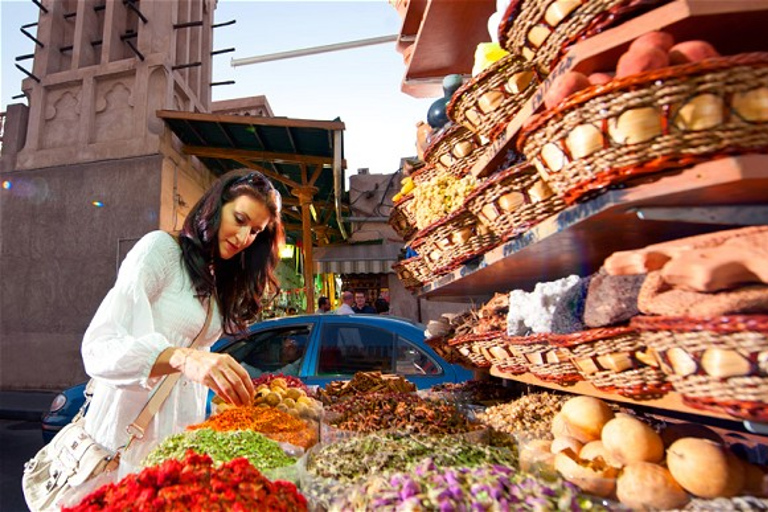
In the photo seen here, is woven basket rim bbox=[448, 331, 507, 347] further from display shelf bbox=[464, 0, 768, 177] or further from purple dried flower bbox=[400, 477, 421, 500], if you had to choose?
display shelf bbox=[464, 0, 768, 177]

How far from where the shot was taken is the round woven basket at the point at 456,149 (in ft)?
6.67

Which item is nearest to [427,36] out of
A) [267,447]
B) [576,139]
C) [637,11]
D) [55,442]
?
[637,11]

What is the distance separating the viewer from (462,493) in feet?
3.62

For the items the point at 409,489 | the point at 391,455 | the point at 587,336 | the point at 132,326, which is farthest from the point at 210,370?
the point at 587,336

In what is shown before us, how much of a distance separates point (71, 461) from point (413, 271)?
1802 millimetres

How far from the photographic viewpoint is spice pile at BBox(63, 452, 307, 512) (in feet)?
3.72

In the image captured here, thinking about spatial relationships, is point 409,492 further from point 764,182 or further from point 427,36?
point 427,36

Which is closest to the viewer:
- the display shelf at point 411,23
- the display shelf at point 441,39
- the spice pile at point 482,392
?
the display shelf at point 441,39

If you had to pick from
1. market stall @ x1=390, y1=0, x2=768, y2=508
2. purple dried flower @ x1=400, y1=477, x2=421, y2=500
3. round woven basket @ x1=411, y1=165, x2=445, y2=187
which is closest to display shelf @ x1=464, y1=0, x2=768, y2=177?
market stall @ x1=390, y1=0, x2=768, y2=508

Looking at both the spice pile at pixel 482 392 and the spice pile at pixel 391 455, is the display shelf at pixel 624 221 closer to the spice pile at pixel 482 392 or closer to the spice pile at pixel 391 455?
the spice pile at pixel 391 455

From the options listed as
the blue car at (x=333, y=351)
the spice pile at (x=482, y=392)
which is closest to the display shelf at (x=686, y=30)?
the spice pile at (x=482, y=392)

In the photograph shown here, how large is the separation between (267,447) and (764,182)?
1.76m

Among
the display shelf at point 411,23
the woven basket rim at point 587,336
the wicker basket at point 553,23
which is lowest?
the woven basket rim at point 587,336

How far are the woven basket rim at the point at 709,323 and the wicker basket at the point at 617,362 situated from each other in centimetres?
13
